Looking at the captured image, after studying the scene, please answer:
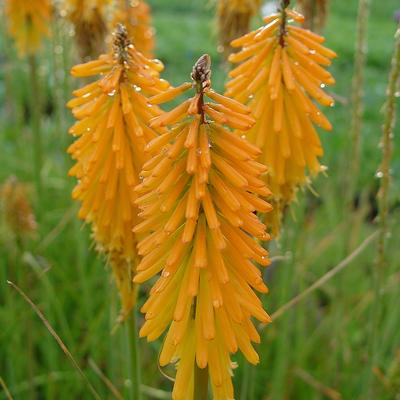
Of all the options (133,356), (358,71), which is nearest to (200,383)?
(133,356)

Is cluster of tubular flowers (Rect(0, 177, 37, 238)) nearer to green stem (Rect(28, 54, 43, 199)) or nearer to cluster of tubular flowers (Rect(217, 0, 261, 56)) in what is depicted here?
green stem (Rect(28, 54, 43, 199))

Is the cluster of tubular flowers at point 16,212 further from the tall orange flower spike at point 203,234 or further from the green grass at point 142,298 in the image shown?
the tall orange flower spike at point 203,234

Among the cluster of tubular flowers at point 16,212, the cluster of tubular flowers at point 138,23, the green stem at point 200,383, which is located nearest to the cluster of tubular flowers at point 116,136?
the green stem at point 200,383

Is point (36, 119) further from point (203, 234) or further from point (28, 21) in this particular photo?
point (203, 234)

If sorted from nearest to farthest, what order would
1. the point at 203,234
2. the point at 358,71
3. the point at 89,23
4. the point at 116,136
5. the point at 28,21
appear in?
the point at 203,234 → the point at 116,136 → the point at 358,71 → the point at 89,23 → the point at 28,21

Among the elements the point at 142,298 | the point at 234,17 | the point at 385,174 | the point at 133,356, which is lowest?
the point at 142,298
